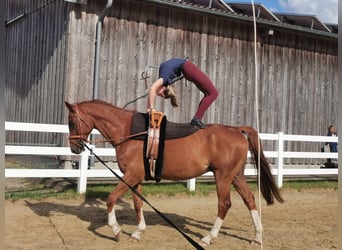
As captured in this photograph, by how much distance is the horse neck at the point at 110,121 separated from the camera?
18.5 feet

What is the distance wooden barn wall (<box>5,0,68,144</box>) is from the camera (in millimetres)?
10734

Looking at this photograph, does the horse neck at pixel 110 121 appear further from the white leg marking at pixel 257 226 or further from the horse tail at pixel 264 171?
the white leg marking at pixel 257 226

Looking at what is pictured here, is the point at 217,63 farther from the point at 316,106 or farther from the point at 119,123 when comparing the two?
the point at 119,123

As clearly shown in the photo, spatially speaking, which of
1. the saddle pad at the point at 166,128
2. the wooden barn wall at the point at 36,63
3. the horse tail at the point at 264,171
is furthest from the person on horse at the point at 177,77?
the wooden barn wall at the point at 36,63

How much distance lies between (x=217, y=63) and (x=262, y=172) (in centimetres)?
698

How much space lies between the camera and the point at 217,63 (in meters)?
12.7

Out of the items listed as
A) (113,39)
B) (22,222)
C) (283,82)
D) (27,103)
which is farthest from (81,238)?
(283,82)

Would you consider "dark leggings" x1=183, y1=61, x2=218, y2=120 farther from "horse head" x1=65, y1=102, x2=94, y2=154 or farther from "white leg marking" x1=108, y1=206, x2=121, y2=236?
"white leg marking" x1=108, y1=206, x2=121, y2=236

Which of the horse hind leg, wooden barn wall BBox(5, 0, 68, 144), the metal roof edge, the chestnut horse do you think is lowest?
the horse hind leg

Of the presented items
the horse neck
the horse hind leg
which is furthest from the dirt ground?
the horse neck

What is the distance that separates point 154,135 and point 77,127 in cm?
104

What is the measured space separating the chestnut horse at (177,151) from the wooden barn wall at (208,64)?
16.0 ft

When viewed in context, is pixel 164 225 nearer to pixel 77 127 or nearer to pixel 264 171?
pixel 264 171

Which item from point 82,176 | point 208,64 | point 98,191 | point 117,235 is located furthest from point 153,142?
point 208,64
